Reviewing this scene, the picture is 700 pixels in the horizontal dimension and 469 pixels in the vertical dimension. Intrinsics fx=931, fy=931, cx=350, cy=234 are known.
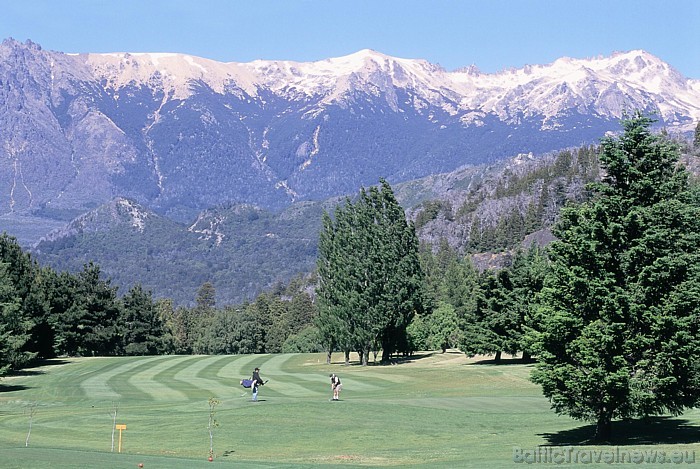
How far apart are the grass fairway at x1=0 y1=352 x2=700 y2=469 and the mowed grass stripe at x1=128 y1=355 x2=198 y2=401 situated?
0.87ft

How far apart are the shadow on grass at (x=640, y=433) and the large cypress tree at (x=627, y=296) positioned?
1259mm

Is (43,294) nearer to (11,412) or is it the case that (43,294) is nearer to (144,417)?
(11,412)

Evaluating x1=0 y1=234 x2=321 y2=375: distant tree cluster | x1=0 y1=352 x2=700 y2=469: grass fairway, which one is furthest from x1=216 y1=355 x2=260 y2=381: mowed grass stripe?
x1=0 y1=234 x2=321 y2=375: distant tree cluster

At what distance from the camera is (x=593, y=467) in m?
33.2

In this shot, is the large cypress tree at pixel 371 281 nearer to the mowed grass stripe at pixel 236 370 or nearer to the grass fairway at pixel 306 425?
the mowed grass stripe at pixel 236 370

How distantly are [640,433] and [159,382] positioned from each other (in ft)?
173

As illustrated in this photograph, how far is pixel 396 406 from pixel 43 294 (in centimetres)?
6993

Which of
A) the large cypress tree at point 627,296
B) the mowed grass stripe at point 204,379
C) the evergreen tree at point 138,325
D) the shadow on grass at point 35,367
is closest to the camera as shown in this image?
the large cypress tree at point 627,296

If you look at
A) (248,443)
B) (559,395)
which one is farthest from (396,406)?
(559,395)

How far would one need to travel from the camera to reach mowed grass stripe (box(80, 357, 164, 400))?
74250 mm

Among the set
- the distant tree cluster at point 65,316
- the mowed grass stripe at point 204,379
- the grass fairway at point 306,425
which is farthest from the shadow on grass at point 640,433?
the distant tree cluster at point 65,316

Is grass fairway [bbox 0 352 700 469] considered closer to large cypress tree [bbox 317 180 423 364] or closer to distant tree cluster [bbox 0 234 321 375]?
distant tree cluster [bbox 0 234 321 375]

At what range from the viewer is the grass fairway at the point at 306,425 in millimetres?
40188

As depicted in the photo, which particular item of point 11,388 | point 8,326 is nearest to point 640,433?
point 11,388
